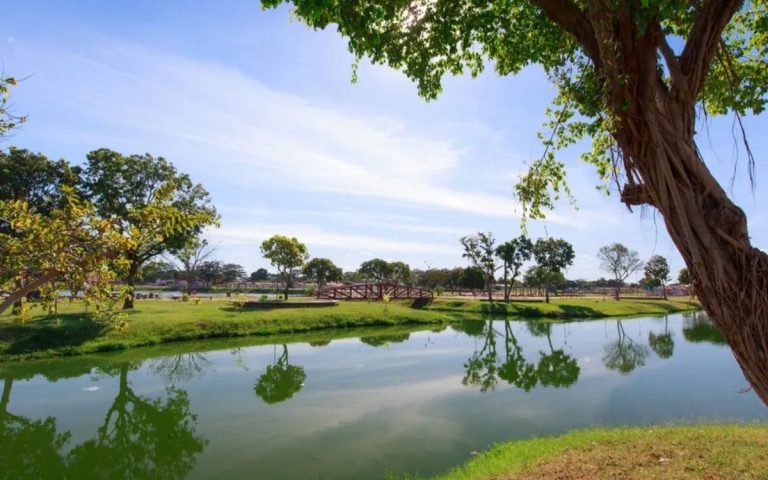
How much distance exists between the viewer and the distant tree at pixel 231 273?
→ 363 feet

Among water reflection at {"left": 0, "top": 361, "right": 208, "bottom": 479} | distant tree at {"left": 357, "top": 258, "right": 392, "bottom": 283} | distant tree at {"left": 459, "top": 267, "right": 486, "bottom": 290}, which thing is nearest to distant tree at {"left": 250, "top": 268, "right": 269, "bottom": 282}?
distant tree at {"left": 357, "top": 258, "right": 392, "bottom": 283}

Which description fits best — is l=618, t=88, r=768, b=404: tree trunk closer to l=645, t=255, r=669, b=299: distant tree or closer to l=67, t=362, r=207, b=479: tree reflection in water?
l=67, t=362, r=207, b=479: tree reflection in water

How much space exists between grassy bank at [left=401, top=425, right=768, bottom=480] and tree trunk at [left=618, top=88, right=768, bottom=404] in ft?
13.9

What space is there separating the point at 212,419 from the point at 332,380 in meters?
5.50

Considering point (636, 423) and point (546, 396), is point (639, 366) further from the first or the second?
point (636, 423)

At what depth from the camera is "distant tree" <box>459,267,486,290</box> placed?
80.8 metres

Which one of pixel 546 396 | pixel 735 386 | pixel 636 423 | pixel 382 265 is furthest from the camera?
pixel 382 265

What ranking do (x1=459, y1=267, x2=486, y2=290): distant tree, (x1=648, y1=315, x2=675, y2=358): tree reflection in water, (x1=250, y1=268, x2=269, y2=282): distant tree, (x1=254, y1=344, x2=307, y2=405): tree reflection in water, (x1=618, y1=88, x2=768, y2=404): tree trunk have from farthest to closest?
(x1=250, y1=268, x2=269, y2=282): distant tree, (x1=459, y1=267, x2=486, y2=290): distant tree, (x1=648, y1=315, x2=675, y2=358): tree reflection in water, (x1=254, y1=344, x2=307, y2=405): tree reflection in water, (x1=618, y1=88, x2=768, y2=404): tree trunk

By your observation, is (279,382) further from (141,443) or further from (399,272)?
(399,272)

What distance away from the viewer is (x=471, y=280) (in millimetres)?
83250

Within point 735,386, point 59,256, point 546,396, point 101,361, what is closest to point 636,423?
point 546,396

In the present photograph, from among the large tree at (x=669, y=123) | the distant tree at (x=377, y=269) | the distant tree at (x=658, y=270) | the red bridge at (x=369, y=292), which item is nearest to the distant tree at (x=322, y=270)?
the distant tree at (x=377, y=269)

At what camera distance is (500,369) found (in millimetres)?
19141

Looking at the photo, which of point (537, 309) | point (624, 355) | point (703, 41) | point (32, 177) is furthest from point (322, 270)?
point (703, 41)
